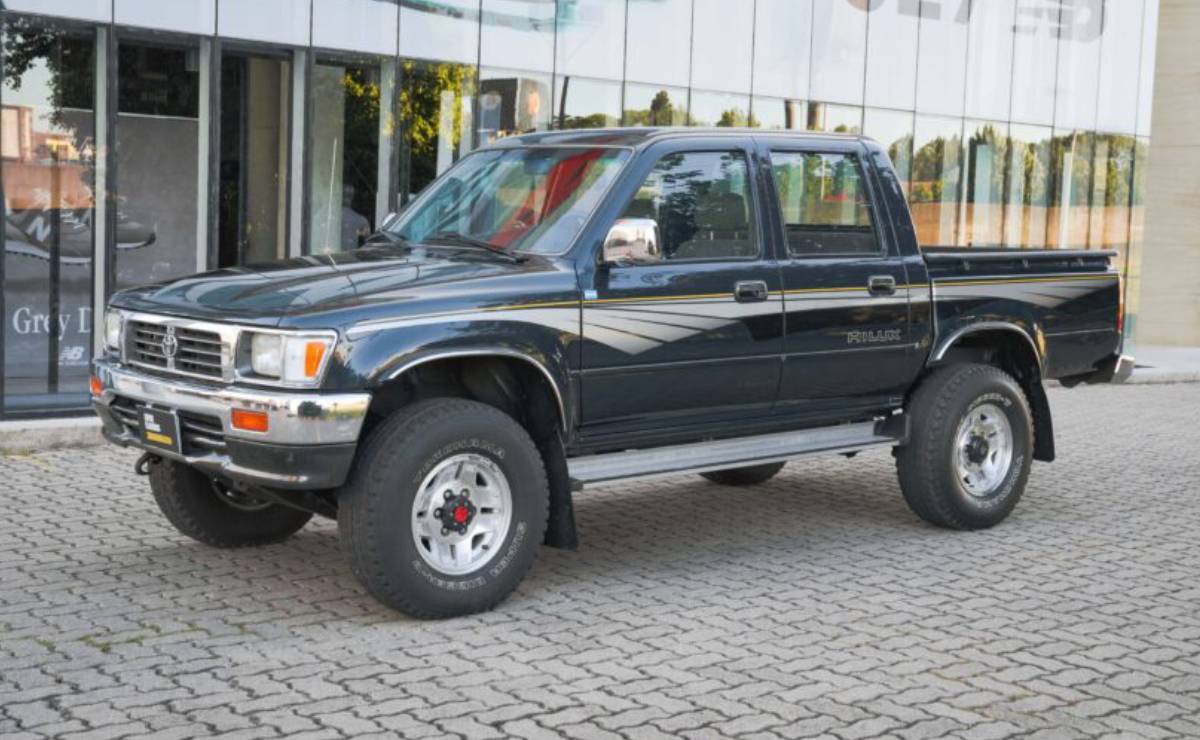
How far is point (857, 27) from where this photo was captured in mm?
19734

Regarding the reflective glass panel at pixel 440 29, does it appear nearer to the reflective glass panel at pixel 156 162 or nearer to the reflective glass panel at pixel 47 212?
the reflective glass panel at pixel 156 162

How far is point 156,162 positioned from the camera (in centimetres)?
1345

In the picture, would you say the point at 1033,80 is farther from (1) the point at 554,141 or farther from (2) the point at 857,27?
(1) the point at 554,141

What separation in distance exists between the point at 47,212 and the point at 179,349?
7.08m

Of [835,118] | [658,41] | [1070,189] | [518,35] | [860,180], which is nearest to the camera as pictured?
[860,180]

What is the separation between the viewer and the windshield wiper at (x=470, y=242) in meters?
6.95

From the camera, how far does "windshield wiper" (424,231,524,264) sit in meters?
6.95

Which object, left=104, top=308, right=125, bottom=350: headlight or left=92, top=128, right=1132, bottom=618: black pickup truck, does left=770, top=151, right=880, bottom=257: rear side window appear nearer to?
left=92, top=128, right=1132, bottom=618: black pickup truck

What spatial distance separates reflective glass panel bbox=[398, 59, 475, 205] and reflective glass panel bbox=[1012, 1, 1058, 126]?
32.8 ft

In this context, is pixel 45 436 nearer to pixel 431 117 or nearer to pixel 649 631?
pixel 431 117

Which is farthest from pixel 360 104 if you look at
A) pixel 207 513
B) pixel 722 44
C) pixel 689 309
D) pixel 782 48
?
pixel 689 309

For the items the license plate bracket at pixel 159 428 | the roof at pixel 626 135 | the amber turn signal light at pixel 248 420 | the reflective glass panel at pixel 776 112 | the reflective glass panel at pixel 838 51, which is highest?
the reflective glass panel at pixel 838 51

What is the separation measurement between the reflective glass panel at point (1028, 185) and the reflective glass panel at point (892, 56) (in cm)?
252

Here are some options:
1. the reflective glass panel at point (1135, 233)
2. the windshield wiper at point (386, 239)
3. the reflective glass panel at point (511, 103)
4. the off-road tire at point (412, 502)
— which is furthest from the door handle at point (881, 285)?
the reflective glass panel at point (1135, 233)
